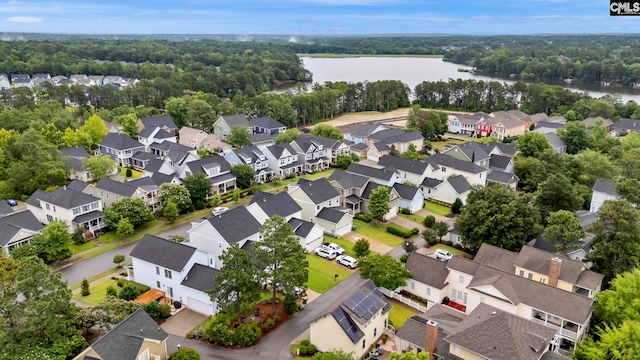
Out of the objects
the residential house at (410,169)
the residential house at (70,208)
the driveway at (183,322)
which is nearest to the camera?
the driveway at (183,322)

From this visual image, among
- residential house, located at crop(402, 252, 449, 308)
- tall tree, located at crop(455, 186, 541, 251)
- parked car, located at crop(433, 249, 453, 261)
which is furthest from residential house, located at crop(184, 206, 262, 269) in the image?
tall tree, located at crop(455, 186, 541, 251)

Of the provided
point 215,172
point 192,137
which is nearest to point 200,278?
point 215,172

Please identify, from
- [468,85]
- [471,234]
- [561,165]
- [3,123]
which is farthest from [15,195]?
[468,85]

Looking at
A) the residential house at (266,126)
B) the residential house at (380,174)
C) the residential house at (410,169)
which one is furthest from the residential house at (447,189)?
the residential house at (266,126)

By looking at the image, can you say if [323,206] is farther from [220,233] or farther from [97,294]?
[97,294]

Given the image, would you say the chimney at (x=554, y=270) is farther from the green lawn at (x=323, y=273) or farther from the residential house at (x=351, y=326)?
the green lawn at (x=323, y=273)

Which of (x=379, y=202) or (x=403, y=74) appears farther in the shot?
(x=403, y=74)

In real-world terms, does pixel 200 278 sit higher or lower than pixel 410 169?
lower
